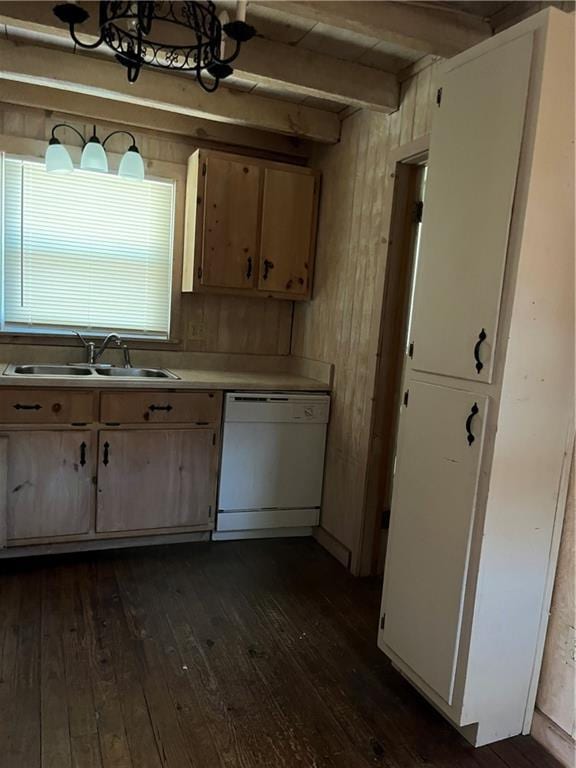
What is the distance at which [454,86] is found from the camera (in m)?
1.76

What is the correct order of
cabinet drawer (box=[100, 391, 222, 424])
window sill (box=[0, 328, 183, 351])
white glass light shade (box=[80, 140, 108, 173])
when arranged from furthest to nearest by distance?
1. window sill (box=[0, 328, 183, 351])
2. white glass light shade (box=[80, 140, 108, 173])
3. cabinet drawer (box=[100, 391, 222, 424])

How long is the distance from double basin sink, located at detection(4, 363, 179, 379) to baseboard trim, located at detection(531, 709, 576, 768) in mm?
2208

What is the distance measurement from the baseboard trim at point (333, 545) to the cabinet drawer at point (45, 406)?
4.82 ft

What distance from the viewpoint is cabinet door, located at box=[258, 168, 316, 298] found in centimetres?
328

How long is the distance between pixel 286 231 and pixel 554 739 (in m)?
2.75

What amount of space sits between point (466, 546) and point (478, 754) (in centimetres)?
67

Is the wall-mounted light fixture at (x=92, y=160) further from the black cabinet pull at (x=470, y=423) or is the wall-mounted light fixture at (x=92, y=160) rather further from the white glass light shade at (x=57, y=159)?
the black cabinet pull at (x=470, y=423)

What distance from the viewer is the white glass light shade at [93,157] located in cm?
288

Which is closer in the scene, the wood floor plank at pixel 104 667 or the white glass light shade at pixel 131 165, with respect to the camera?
the wood floor plank at pixel 104 667

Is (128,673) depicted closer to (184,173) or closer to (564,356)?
(564,356)

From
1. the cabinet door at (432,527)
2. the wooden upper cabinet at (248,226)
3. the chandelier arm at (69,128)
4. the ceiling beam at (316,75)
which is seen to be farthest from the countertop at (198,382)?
the ceiling beam at (316,75)

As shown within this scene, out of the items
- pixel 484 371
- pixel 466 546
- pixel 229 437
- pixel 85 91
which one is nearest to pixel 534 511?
pixel 466 546

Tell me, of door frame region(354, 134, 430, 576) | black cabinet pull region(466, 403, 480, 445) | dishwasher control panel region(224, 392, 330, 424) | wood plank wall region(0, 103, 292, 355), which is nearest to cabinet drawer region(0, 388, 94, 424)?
dishwasher control panel region(224, 392, 330, 424)

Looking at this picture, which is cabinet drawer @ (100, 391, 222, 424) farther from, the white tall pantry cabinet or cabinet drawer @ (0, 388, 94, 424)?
the white tall pantry cabinet
